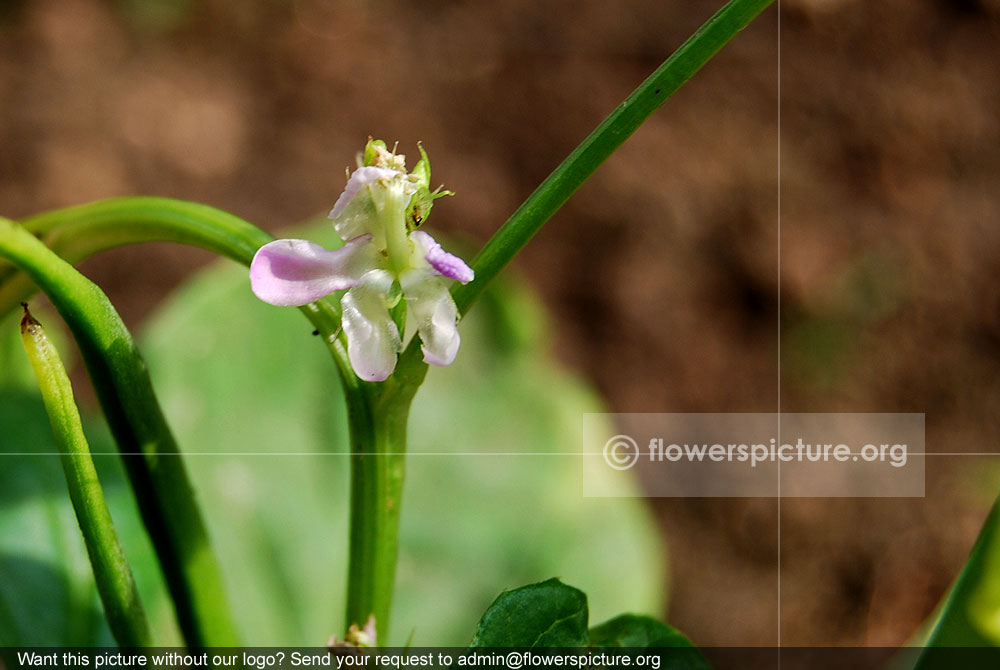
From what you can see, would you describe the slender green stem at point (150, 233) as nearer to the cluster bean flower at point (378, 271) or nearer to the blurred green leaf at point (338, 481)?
the cluster bean flower at point (378, 271)

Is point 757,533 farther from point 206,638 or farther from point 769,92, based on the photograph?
point 206,638

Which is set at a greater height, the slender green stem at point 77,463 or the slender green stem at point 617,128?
the slender green stem at point 617,128

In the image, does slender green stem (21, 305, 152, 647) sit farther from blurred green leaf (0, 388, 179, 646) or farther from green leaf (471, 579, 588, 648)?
blurred green leaf (0, 388, 179, 646)

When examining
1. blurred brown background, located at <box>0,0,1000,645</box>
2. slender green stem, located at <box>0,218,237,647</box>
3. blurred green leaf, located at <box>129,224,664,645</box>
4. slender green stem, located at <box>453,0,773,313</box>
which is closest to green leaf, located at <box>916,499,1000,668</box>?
slender green stem, located at <box>453,0,773,313</box>

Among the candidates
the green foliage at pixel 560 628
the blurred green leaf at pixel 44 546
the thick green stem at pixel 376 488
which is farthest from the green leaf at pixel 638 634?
the blurred green leaf at pixel 44 546

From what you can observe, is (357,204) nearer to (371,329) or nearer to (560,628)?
(371,329)
